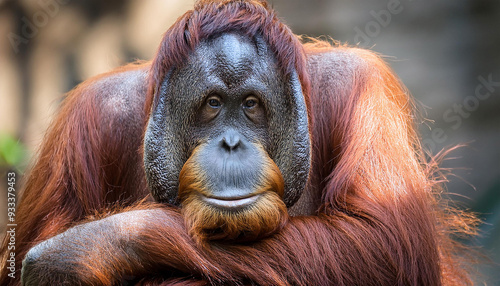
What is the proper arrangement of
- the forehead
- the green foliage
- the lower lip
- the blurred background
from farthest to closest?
the blurred background
the green foliage
the forehead
the lower lip

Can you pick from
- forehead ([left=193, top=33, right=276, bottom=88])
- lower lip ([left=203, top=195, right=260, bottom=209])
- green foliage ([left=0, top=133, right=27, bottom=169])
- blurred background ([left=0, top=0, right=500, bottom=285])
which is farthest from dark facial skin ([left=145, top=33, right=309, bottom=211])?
blurred background ([left=0, top=0, right=500, bottom=285])

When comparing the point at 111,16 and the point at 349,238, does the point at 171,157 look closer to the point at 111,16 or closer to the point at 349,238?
the point at 349,238

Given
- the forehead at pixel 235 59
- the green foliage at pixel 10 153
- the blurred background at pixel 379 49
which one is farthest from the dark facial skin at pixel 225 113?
the blurred background at pixel 379 49

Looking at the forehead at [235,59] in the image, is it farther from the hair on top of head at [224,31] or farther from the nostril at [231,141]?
the nostril at [231,141]

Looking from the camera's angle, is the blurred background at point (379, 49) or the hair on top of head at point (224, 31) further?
the blurred background at point (379, 49)

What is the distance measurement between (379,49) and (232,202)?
12.5 ft

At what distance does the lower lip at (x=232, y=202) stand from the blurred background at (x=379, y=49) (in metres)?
3.28

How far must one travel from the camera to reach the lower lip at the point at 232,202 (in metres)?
1.98

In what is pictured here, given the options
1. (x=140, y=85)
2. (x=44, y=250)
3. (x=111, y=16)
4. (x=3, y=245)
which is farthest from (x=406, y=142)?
(x=111, y=16)

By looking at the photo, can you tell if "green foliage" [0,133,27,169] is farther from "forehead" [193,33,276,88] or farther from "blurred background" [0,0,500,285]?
"forehead" [193,33,276,88]

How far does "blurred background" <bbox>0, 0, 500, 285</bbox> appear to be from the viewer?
16.5ft

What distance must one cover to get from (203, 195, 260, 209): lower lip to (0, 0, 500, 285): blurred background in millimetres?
3275

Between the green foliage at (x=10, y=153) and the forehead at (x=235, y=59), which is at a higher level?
the forehead at (x=235, y=59)

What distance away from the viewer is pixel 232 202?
78.3 inches
